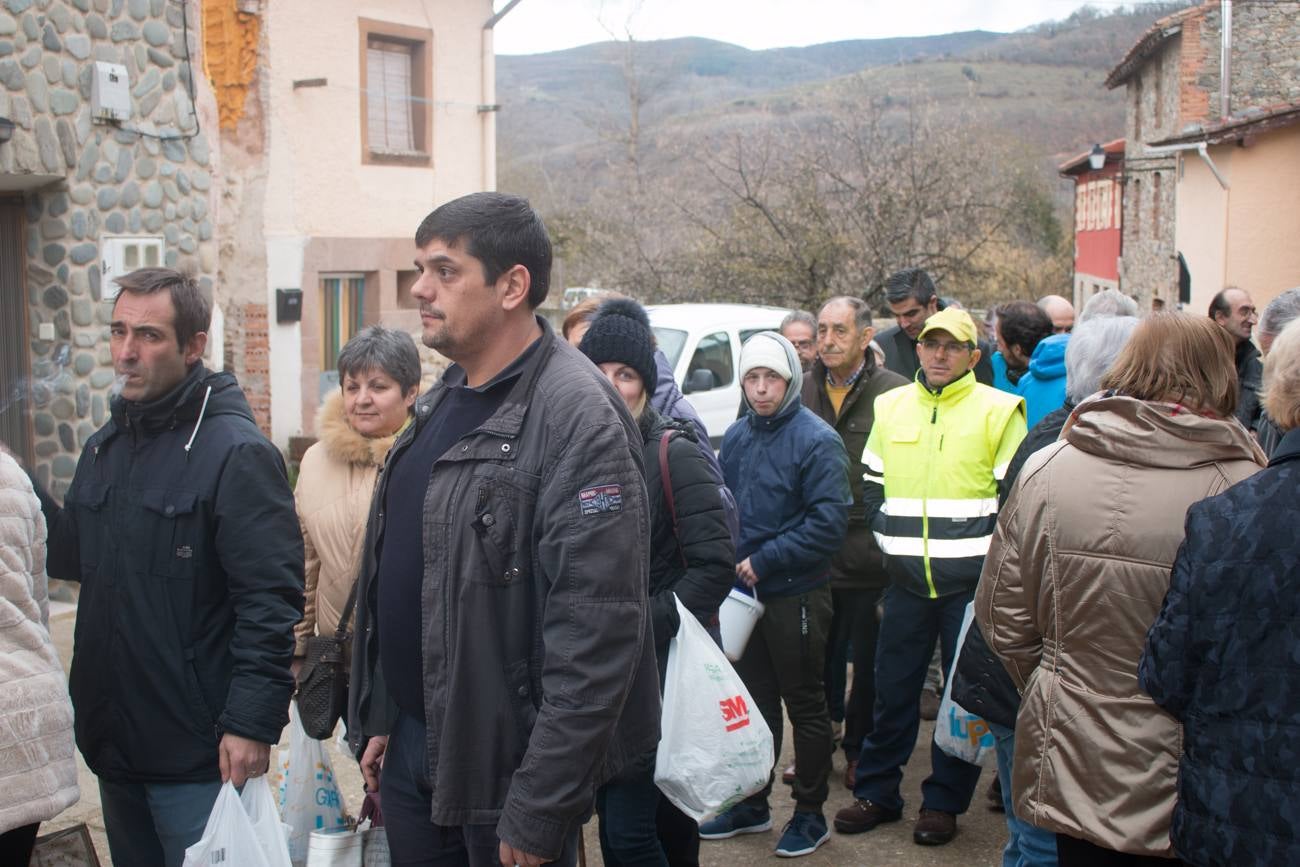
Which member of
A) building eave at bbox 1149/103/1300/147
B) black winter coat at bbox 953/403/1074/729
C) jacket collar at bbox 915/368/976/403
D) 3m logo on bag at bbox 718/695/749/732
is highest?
building eave at bbox 1149/103/1300/147

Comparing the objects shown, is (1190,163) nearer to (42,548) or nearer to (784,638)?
(784,638)

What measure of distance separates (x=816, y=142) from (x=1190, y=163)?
6.70 meters

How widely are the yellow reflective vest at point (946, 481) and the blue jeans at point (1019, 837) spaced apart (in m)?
0.96

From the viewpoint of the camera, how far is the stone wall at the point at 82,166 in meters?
7.49

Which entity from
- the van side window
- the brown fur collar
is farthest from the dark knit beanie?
the van side window

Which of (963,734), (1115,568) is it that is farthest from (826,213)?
(1115,568)

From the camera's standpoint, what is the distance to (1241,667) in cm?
252

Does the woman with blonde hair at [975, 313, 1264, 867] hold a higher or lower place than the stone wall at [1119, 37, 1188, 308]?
lower

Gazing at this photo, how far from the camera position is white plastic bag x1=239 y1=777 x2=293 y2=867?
3080mm

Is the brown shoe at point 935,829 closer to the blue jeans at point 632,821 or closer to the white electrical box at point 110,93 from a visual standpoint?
the blue jeans at point 632,821

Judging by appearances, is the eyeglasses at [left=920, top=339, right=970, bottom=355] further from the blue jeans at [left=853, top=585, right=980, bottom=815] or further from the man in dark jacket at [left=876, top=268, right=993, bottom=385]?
the man in dark jacket at [left=876, top=268, right=993, bottom=385]

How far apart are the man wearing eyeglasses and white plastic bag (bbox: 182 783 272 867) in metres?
2.59

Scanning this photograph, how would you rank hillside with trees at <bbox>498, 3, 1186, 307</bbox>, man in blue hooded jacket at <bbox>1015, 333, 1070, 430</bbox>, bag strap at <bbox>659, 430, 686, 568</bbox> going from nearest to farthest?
bag strap at <bbox>659, 430, 686, 568</bbox> < man in blue hooded jacket at <bbox>1015, 333, 1070, 430</bbox> < hillside with trees at <bbox>498, 3, 1186, 307</bbox>

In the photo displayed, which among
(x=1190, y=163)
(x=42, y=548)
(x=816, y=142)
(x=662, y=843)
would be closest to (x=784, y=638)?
(x=662, y=843)
